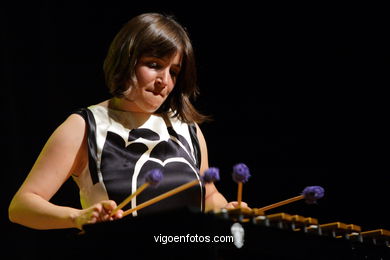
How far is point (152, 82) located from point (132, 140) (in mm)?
217

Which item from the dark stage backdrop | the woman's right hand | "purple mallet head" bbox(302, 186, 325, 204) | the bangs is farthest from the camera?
the dark stage backdrop

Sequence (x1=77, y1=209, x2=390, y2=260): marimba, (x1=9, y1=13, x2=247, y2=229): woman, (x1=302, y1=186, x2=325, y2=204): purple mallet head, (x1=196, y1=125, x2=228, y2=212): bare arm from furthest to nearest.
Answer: (x1=196, y1=125, x2=228, y2=212): bare arm, (x1=9, y1=13, x2=247, y2=229): woman, (x1=302, y1=186, x2=325, y2=204): purple mallet head, (x1=77, y1=209, x2=390, y2=260): marimba

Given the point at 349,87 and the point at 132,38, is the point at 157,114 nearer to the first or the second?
the point at 132,38

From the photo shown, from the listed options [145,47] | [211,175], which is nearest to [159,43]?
[145,47]

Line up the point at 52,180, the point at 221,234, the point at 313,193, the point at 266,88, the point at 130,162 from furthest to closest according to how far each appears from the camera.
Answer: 1. the point at 266,88
2. the point at 130,162
3. the point at 52,180
4. the point at 313,193
5. the point at 221,234

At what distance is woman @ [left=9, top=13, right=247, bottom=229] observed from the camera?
202cm

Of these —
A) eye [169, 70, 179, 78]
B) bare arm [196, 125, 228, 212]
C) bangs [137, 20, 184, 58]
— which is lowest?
bare arm [196, 125, 228, 212]

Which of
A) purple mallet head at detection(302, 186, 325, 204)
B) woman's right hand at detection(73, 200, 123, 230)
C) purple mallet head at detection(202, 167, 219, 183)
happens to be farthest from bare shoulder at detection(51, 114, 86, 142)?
purple mallet head at detection(302, 186, 325, 204)

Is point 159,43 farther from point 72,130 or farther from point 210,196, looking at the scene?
point 210,196

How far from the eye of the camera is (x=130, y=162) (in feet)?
6.90

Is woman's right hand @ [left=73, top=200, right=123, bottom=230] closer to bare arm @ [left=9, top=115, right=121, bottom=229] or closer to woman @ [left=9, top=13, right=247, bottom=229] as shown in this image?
bare arm @ [left=9, top=115, right=121, bottom=229]

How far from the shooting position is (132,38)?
86.0 inches

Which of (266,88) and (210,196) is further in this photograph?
(266,88)

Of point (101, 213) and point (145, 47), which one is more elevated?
point (145, 47)
